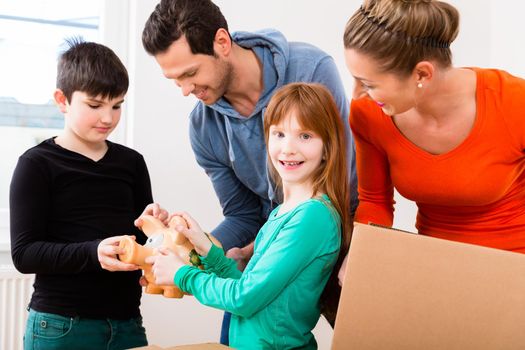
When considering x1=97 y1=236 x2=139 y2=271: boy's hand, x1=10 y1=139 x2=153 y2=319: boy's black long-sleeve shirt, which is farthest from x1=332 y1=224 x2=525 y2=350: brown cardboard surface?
x1=10 y1=139 x2=153 y2=319: boy's black long-sleeve shirt

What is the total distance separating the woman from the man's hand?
1.01 ft

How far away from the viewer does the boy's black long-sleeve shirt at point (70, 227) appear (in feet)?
4.52

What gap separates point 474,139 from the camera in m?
1.29

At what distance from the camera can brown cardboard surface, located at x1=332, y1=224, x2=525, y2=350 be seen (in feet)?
3.36

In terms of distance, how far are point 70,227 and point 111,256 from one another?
0.55ft

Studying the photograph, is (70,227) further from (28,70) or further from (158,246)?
(28,70)

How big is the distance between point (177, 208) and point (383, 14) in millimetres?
1263

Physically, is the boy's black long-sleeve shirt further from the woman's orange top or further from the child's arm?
the woman's orange top

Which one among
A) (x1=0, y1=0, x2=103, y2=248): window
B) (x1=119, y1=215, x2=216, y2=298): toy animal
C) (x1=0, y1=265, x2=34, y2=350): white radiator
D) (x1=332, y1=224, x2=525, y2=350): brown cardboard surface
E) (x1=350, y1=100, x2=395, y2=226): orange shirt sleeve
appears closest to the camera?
(x1=332, y1=224, x2=525, y2=350): brown cardboard surface

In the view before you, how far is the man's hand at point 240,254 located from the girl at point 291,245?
19cm

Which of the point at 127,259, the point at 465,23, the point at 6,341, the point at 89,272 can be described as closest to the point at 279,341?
the point at 127,259

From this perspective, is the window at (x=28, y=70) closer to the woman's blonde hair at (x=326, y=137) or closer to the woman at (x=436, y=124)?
the woman's blonde hair at (x=326, y=137)

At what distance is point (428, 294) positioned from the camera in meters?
1.04

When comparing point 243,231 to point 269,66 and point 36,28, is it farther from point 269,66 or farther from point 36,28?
point 36,28
